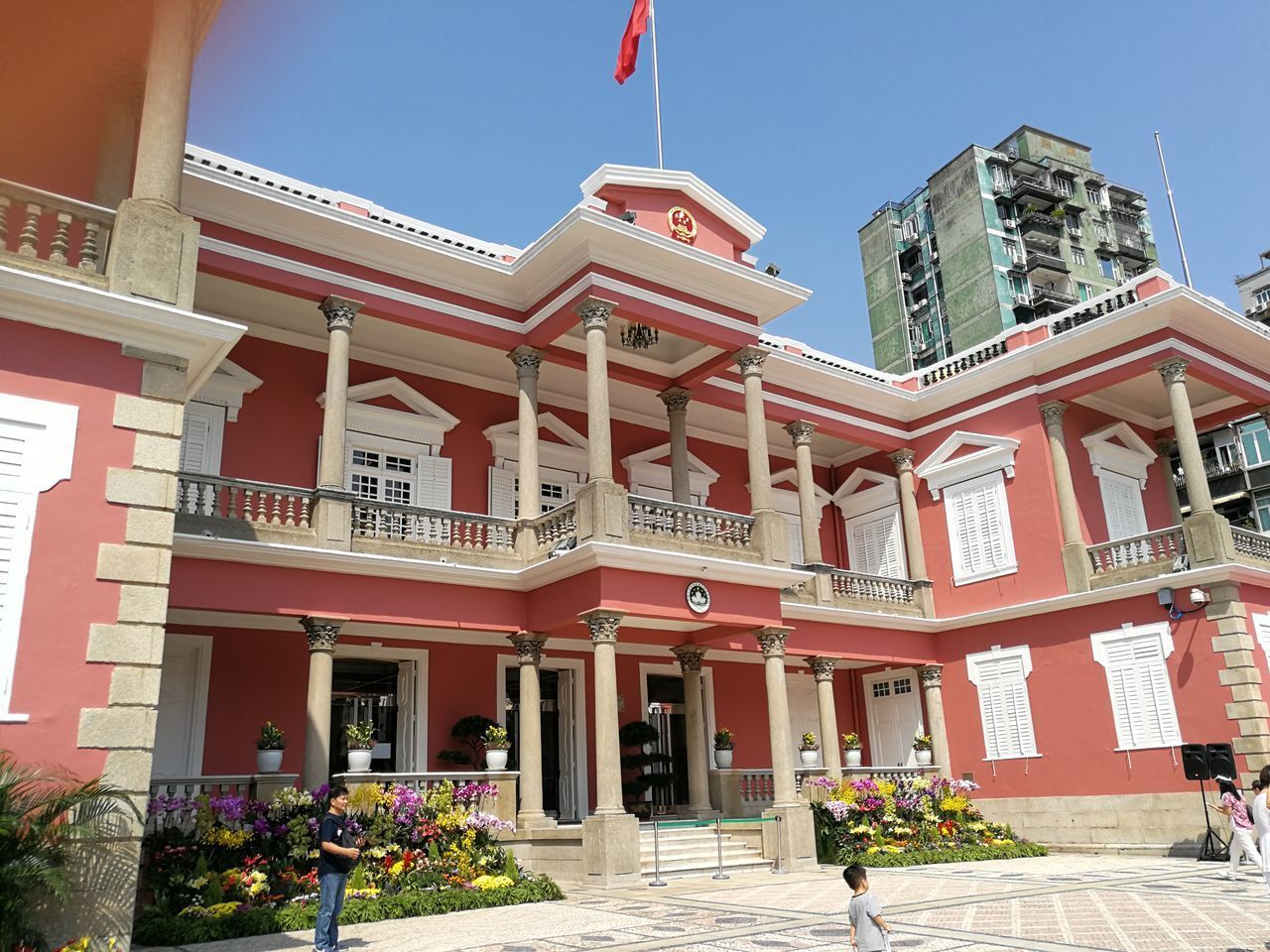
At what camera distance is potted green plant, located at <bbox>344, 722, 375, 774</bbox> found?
1275cm

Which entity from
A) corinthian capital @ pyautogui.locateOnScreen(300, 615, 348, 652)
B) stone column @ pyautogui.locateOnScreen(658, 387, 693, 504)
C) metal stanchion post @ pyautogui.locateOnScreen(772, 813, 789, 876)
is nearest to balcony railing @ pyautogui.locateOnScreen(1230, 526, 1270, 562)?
metal stanchion post @ pyautogui.locateOnScreen(772, 813, 789, 876)

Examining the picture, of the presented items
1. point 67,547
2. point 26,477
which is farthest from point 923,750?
point 26,477

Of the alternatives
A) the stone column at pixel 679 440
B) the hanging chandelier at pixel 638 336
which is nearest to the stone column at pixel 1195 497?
the stone column at pixel 679 440

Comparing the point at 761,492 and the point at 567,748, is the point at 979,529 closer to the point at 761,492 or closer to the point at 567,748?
the point at 761,492

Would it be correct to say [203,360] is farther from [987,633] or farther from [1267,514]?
[1267,514]

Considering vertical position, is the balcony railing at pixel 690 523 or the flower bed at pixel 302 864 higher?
the balcony railing at pixel 690 523

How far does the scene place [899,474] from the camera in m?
21.8

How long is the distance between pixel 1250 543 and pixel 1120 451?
11.4 feet

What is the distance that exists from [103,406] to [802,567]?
1398 centimetres

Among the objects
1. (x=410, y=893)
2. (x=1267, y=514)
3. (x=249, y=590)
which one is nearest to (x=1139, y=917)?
(x=410, y=893)

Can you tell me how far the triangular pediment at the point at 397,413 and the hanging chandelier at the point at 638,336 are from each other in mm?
3273

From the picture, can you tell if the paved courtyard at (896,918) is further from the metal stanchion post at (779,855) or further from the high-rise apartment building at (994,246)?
the high-rise apartment building at (994,246)

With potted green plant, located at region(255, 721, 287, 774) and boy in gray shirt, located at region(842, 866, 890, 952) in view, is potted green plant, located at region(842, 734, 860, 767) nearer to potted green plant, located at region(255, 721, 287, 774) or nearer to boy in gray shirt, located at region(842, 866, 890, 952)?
potted green plant, located at region(255, 721, 287, 774)

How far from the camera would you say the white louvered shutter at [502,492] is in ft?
58.3
